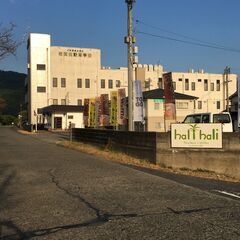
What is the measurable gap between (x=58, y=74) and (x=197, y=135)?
3433 inches

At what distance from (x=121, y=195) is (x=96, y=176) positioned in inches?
143

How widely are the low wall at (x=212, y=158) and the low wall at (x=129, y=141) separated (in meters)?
0.71

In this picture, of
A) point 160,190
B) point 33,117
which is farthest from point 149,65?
point 160,190

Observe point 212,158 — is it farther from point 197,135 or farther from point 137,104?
point 137,104

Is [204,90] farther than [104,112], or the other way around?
[204,90]

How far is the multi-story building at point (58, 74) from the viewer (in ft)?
341

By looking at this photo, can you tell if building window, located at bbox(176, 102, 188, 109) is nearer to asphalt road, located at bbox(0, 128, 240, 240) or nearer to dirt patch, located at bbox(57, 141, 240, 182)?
dirt patch, located at bbox(57, 141, 240, 182)

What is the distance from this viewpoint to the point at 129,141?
22.0 m

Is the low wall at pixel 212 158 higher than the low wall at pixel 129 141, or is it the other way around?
the low wall at pixel 129 141

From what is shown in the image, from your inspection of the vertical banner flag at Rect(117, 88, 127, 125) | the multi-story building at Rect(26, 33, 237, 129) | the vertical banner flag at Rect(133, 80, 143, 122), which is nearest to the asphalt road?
the vertical banner flag at Rect(133, 80, 143, 122)

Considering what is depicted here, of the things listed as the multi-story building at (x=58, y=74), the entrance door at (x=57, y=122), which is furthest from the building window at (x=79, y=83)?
the entrance door at (x=57, y=122)

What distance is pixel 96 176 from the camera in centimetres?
1452

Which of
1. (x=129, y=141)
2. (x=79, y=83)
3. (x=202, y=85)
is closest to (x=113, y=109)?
(x=129, y=141)

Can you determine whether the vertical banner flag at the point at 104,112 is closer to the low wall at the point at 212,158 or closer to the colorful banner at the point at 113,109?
the colorful banner at the point at 113,109
